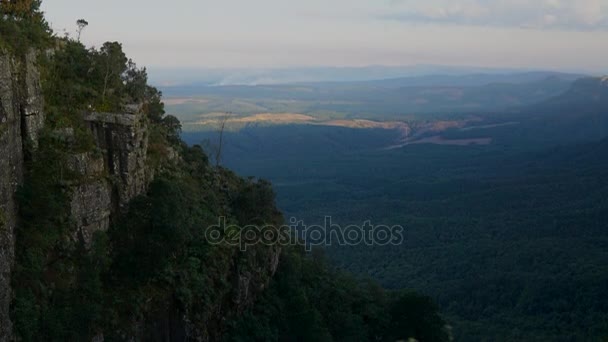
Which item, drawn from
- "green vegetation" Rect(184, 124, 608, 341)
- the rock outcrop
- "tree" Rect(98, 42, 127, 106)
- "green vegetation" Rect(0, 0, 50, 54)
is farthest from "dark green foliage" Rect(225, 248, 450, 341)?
"green vegetation" Rect(0, 0, 50, 54)

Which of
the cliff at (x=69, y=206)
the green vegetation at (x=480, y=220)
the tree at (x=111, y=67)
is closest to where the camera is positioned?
the cliff at (x=69, y=206)

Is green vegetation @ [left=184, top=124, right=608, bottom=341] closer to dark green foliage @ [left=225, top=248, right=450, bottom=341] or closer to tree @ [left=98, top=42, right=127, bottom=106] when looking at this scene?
dark green foliage @ [left=225, top=248, right=450, bottom=341]

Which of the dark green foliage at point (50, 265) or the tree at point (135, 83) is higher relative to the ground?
the tree at point (135, 83)

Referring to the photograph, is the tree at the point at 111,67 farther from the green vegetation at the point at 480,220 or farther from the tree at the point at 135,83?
the green vegetation at the point at 480,220

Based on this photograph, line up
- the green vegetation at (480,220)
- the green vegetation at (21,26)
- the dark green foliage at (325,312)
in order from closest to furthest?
1. the green vegetation at (21,26)
2. the dark green foliage at (325,312)
3. the green vegetation at (480,220)

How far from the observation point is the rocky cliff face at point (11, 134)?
1497 centimetres

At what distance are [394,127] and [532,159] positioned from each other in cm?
5619

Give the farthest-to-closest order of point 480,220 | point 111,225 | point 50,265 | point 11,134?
1. point 480,220
2. point 111,225
3. point 50,265
4. point 11,134

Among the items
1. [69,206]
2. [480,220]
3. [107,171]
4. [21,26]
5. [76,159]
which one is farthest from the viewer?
[480,220]

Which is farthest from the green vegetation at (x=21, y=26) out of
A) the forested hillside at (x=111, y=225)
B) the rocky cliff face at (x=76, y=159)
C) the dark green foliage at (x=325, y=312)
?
the dark green foliage at (x=325, y=312)

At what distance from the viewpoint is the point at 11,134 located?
51.4ft

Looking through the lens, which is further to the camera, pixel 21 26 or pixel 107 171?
pixel 107 171

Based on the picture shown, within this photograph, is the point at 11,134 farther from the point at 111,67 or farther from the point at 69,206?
the point at 111,67

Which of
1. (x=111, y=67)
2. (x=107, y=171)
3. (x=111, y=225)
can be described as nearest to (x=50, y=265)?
(x=111, y=225)
